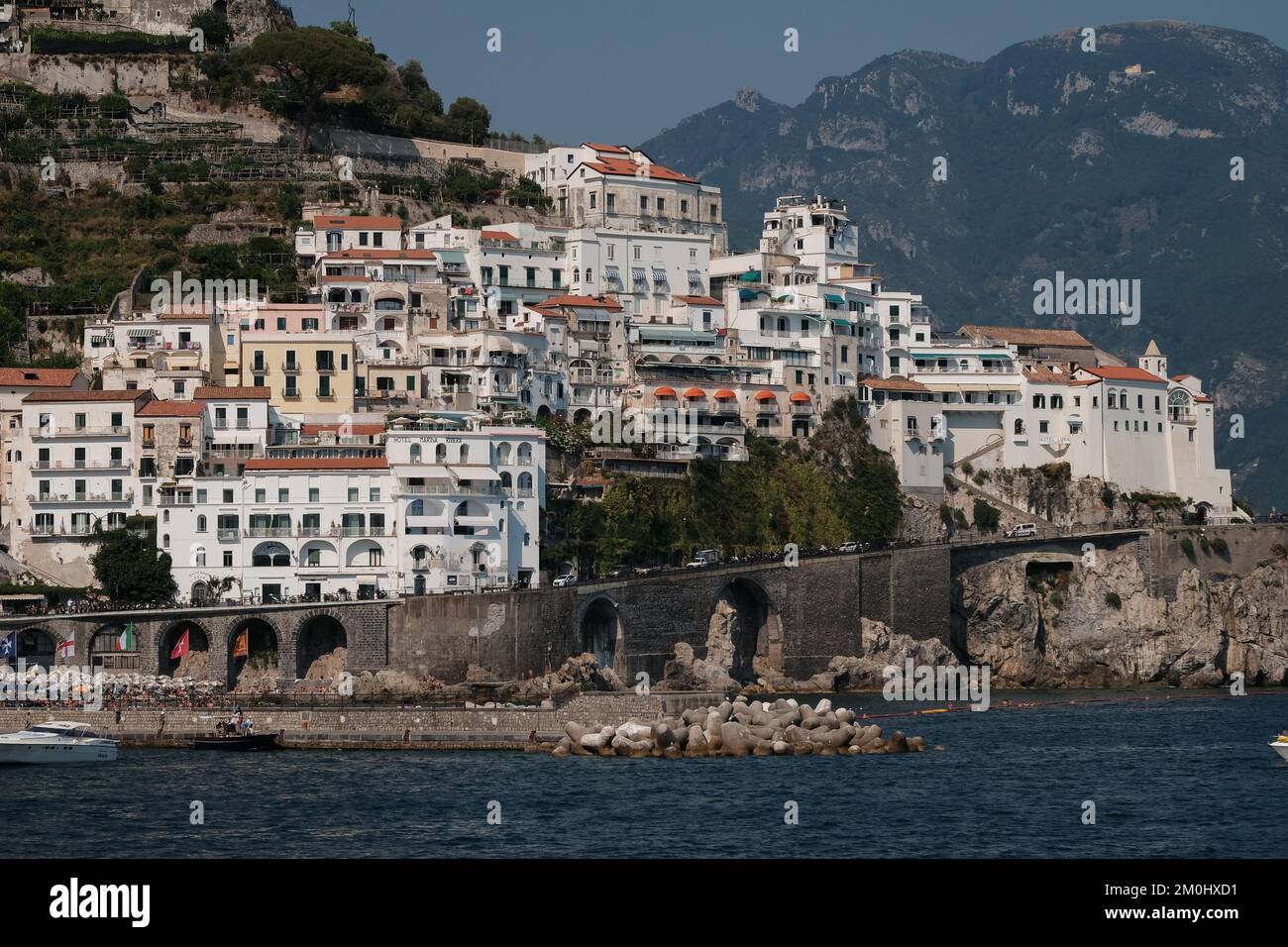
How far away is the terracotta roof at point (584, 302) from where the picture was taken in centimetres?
10044

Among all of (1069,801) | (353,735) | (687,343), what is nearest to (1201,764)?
(1069,801)

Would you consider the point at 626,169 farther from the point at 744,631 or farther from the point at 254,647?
the point at 254,647

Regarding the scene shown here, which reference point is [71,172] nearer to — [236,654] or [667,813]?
[236,654]

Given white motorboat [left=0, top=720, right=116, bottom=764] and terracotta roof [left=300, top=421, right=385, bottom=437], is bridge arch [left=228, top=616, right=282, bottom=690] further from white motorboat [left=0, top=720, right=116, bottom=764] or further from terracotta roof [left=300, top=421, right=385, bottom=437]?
white motorboat [left=0, top=720, right=116, bottom=764]

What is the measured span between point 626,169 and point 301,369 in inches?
1183

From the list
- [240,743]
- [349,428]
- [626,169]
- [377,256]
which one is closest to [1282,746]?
[240,743]

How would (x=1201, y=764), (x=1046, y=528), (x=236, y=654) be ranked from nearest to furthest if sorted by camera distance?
1. (x=1201, y=764)
2. (x=236, y=654)
3. (x=1046, y=528)

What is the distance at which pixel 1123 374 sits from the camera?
362ft

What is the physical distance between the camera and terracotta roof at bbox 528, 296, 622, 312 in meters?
100

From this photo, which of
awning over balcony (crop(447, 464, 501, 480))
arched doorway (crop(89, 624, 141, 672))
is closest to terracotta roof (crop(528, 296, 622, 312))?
awning over balcony (crop(447, 464, 501, 480))

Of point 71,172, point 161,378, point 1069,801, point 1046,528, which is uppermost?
point 71,172
